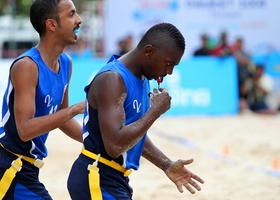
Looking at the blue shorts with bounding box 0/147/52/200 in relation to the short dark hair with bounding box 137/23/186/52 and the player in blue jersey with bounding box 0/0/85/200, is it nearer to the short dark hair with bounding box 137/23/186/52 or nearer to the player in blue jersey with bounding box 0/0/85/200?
the player in blue jersey with bounding box 0/0/85/200

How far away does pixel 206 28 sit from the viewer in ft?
58.6

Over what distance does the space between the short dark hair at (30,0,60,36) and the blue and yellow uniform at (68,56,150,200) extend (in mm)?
653

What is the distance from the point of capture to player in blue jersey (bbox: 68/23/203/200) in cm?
356

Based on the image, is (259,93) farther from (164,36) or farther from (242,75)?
(164,36)

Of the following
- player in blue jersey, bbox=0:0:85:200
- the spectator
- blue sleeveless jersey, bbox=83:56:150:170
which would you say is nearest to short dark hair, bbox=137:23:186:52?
blue sleeveless jersey, bbox=83:56:150:170

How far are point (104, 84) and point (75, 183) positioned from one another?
2.03 ft

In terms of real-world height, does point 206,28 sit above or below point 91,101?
below

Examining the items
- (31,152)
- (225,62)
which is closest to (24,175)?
(31,152)

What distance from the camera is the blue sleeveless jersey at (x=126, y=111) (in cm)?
369

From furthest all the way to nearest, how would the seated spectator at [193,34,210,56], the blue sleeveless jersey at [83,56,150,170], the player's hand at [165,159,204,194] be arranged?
the seated spectator at [193,34,210,56] < the player's hand at [165,159,204,194] < the blue sleeveless jersey at [83,56,150,170]

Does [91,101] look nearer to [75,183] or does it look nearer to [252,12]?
[75,183]

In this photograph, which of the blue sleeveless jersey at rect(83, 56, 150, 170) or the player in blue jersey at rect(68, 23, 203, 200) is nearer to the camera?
the player in blue jersey at rect(68, 23, 203, 200)

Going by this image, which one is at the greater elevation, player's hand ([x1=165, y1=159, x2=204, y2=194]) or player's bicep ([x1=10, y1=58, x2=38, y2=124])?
player's bicep ([x1=10, y1=58, x2=38, y2=124])


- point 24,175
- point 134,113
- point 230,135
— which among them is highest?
point 134,113
